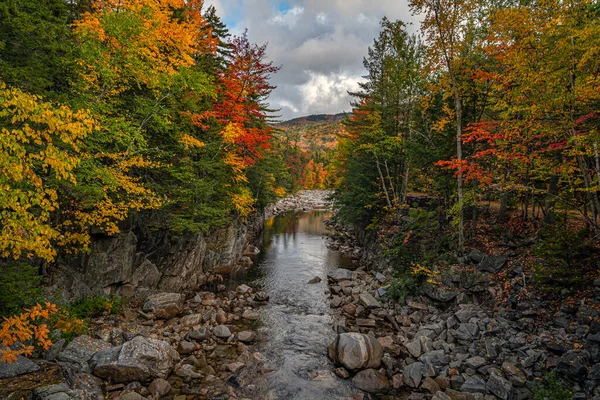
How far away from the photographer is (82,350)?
28.8ft

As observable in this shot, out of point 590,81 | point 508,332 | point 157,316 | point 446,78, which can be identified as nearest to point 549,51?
point 590,81

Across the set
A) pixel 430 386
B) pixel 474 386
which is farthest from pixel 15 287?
pixel 474 386

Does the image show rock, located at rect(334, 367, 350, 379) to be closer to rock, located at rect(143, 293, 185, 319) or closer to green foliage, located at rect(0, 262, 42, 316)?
rock, located at rect(143, 293, 185, 319)

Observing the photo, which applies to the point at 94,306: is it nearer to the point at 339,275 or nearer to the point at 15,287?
the point at 15,287

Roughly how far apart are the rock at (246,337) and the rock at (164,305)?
369cm

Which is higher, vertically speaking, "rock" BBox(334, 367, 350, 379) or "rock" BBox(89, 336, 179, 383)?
"rock" BBox(89, 336, 179, 383)

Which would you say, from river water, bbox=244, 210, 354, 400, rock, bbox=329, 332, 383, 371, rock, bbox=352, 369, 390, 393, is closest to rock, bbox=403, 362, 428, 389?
rock, bbox=352, 369, 390, 393

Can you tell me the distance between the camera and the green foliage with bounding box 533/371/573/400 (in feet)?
22.4

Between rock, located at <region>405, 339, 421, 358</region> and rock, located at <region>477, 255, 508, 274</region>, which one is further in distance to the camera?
rock, located at <region>477, 255, 508, 274</region>

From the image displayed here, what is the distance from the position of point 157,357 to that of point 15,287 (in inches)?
169

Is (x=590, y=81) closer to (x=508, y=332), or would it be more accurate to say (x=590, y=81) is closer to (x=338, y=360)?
(x=508, y=332)

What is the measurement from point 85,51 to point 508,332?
634 inches

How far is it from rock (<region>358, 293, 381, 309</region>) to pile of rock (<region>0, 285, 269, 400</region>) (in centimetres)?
566

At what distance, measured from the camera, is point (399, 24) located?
19844 mm
